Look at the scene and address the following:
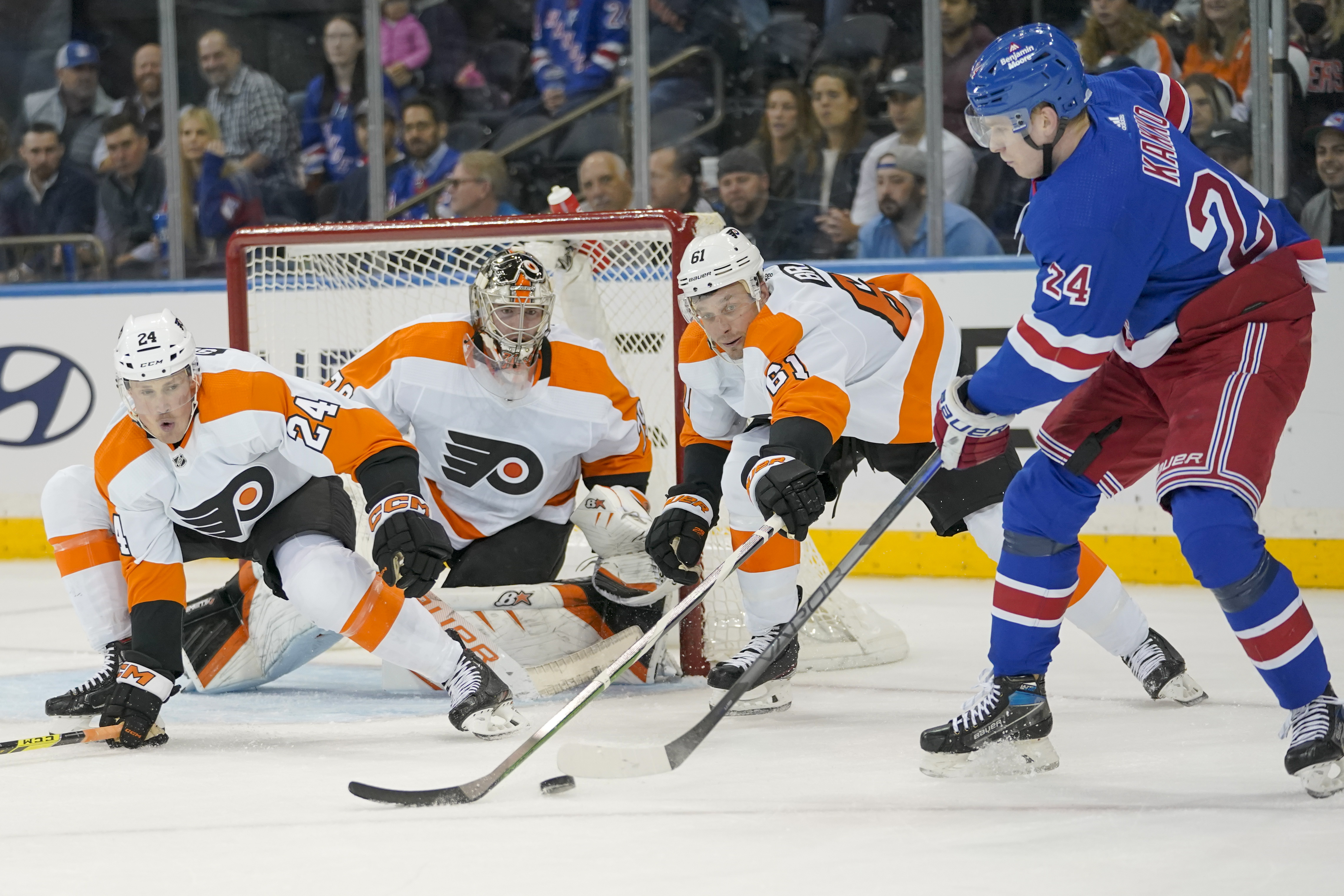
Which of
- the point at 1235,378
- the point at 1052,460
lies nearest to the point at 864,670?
the point at 1052,460

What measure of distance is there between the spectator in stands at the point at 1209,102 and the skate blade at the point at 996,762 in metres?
2.59

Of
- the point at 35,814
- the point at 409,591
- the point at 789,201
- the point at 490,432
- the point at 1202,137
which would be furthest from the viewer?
the point at 789,201

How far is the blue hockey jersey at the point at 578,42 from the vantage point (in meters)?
5.25

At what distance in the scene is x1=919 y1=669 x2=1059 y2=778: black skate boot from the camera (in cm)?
232

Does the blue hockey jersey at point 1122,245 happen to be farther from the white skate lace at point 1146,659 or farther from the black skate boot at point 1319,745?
the white skate lace at point 1146,659

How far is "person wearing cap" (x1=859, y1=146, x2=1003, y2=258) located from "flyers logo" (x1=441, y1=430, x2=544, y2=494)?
6.41 feet

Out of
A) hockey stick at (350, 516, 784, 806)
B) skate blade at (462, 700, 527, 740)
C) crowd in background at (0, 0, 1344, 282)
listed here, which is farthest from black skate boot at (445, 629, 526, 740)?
crowd in background at (0, 0, 1344, 282)

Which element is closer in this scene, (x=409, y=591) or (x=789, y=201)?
(x=409, y=591)

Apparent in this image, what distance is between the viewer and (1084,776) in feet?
7.59

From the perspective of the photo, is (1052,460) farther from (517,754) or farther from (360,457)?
(360,457)

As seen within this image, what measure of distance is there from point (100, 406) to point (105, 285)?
0.42 m

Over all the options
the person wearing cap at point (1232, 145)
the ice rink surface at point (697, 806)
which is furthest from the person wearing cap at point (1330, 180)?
the ice rink surface at point (697, 806)

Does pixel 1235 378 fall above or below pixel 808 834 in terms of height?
above

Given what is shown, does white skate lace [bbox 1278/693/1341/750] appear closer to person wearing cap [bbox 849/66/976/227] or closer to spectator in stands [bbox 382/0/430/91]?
person wearing cap [bbox 849/66/976/227]
